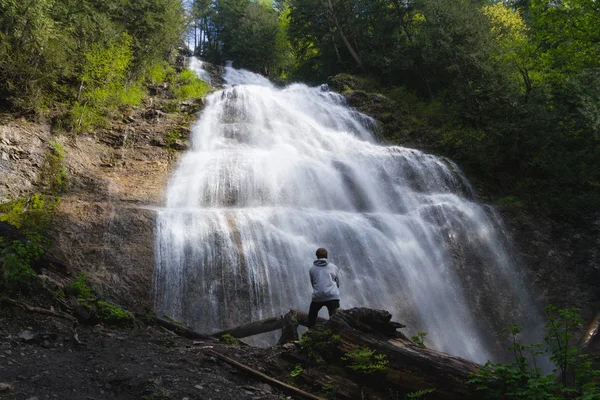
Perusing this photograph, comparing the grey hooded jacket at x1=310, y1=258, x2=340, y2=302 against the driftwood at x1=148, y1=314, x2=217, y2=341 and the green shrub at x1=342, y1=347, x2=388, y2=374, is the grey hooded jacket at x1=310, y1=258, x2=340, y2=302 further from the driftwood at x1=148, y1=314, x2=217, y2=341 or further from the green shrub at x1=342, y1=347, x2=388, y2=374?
the driftwood at x1=148, y1=314, x2=217, y2=341

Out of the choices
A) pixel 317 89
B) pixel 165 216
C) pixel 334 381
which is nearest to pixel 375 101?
pixel 317 89

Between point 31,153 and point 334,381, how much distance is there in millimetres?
11418

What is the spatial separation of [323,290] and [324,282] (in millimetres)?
127

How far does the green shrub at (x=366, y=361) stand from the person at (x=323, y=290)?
1115 mm

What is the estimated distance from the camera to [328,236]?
38.8 feet

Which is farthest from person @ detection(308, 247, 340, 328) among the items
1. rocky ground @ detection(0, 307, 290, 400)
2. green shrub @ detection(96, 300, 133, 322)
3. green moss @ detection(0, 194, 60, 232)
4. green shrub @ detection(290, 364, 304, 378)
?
green moss @ detection(0, 194, 60, 232)

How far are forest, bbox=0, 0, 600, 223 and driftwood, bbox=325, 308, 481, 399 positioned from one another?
1247 centimetres

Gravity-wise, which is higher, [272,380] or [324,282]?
[324,282]

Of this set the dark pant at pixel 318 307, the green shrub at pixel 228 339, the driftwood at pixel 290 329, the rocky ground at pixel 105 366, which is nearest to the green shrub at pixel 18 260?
the rocky ground at pixel 105 366

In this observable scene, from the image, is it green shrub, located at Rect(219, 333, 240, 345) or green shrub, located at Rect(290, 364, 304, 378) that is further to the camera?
green shrub, located at Rect(219, 333, 240, 345)

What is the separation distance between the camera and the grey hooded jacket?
6.27 metres

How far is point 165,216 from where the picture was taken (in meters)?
11.0

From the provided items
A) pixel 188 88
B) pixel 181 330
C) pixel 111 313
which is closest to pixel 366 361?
pixel 181 330

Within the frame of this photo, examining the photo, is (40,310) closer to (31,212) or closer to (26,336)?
(26,336)
